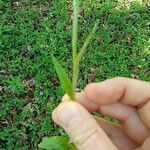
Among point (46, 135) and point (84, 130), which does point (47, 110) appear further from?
point (84, 130)

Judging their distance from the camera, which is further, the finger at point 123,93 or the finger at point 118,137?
the finger at point 118,137

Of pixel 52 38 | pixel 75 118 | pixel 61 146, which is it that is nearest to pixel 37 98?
pixel 52 38

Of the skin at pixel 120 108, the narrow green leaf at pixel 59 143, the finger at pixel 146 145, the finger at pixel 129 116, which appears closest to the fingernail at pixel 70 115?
the skin at pixel 120 108

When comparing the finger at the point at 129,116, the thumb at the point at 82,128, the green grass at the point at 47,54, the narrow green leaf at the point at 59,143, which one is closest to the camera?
the thumb at the point at 82,128

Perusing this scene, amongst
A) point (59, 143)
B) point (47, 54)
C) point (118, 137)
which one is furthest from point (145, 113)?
point (47, 54)

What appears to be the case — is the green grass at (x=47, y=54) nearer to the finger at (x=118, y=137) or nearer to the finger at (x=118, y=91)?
the finger at (x=118, y=137)

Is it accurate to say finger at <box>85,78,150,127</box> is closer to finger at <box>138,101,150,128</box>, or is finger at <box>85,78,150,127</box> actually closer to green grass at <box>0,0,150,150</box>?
finger at <box>138,101,150,128</box>

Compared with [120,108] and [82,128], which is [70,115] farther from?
[120,108]
